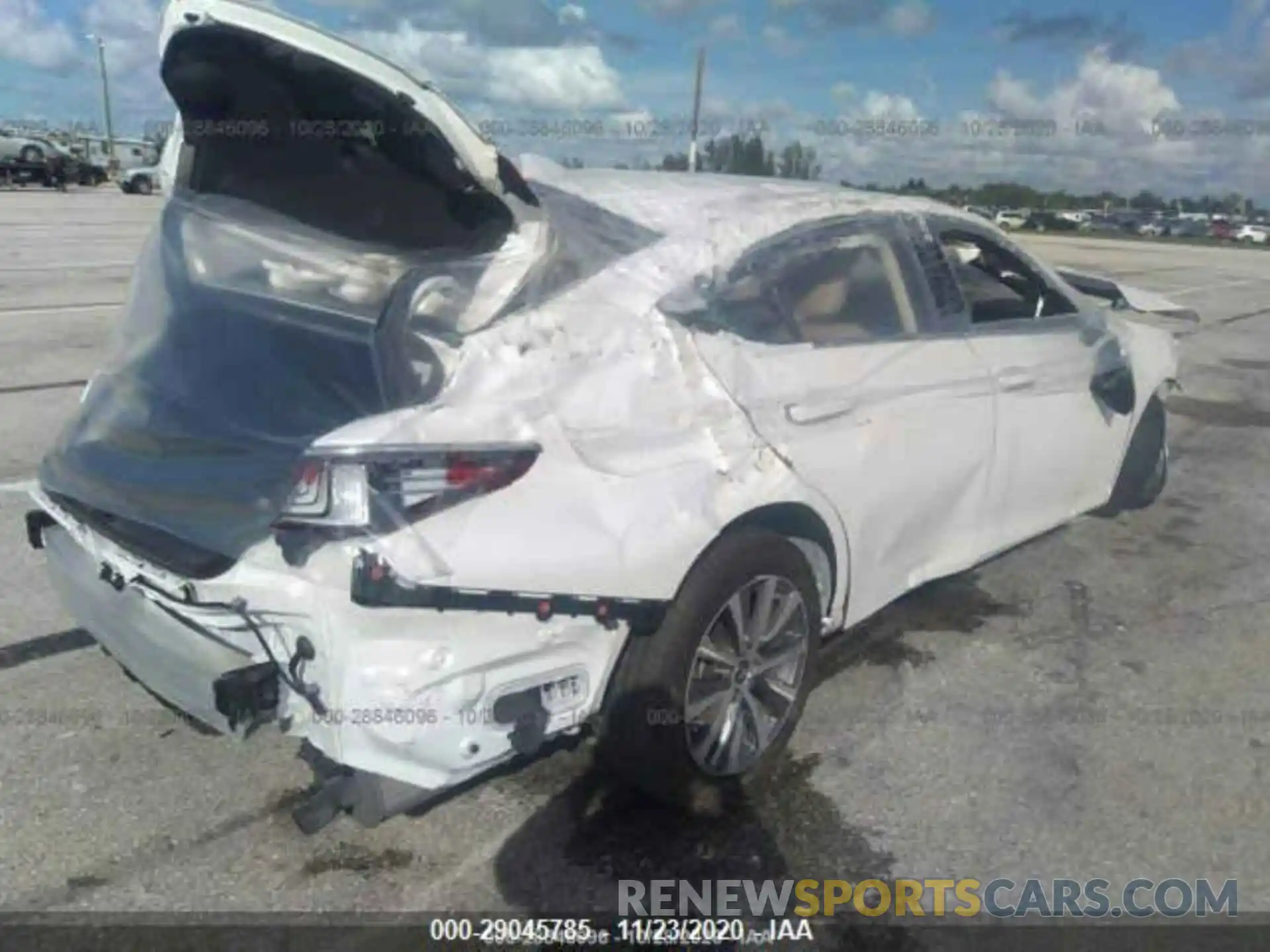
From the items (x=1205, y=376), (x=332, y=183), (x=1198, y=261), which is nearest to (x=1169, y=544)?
(x=332, y=183)

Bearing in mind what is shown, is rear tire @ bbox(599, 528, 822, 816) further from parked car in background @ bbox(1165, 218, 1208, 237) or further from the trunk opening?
parked car in background @ bbox(1165, 218, 1208, 237)

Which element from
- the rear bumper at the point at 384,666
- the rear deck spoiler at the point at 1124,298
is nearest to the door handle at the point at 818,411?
the rear bumper at the point at 384,666

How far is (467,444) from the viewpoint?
2342 mm

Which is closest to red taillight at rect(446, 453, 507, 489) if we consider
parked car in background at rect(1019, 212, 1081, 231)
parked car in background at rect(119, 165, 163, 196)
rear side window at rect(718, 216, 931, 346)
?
rear side window at rect(718, 216, 931, 346)

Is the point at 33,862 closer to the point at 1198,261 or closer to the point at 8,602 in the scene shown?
the point at 8,602

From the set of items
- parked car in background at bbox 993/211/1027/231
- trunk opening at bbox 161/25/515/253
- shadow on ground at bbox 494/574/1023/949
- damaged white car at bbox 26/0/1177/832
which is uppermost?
parked car in background at bbox 993/211/1027/231

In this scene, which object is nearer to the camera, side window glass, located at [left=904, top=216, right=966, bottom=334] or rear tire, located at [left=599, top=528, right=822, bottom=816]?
rear tire, located at [left=599, top=528, right=822, bottom=816]

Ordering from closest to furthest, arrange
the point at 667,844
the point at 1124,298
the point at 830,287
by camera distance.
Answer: the point at 667,844, the point at 830,287, the point at 1124,298

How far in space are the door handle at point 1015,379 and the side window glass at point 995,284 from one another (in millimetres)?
205

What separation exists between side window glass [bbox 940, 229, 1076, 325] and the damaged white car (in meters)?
0.38

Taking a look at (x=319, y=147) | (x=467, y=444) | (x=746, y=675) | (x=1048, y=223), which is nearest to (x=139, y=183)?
(x=1048, y=223)

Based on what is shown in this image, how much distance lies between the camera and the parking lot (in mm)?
2680

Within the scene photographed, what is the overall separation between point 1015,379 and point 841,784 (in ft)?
5.75

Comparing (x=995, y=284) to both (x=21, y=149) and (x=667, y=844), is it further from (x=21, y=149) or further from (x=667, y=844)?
(x=21, y=149)
